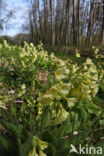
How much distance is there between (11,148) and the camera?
3.42 feet

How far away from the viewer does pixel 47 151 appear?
1.00 m

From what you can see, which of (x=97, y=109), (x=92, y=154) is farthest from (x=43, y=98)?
(x=97, y=109)

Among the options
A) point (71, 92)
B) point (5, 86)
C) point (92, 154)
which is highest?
point (71, 92)

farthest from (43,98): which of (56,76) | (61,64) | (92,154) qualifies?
(92,154)

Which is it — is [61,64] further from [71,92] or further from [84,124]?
[84,124]

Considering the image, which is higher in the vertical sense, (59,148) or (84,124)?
(59,148)

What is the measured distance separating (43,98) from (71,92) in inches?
9.3

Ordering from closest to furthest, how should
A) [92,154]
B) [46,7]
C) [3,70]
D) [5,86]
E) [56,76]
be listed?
[56,76], [92,154], [5,86], [3,70], [46,7]

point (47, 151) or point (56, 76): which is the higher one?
point (56, 76)

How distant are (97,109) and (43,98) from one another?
1.32 metres

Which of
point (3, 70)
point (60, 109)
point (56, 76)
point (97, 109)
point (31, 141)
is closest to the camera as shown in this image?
point (31, 141)

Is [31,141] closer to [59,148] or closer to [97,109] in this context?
[59,148]

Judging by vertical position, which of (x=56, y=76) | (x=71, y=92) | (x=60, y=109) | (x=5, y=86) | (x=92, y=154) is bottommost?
(x=5, y=86)

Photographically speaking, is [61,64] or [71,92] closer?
[71,92]
